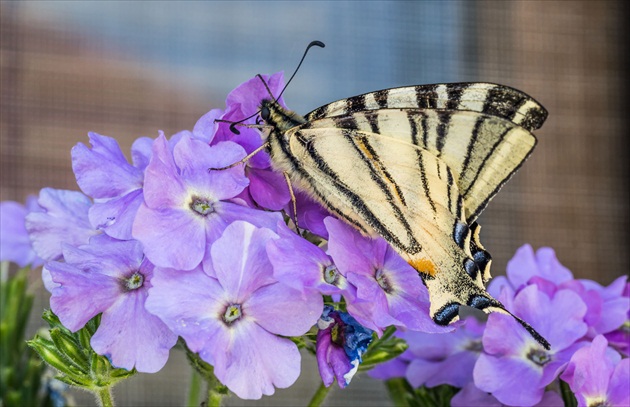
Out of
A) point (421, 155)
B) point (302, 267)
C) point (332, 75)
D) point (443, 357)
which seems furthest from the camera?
point (332, 75)

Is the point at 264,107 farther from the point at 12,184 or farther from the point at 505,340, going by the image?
the point at 12,184

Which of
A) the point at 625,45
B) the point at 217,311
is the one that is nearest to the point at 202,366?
the point at 217,311

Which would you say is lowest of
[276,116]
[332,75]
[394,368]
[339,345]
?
[332,75]

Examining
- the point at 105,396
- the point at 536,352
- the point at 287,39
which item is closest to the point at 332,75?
the point at 287,39

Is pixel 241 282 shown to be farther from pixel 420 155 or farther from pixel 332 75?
pixel 332 75

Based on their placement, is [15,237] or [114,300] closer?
[114,300]

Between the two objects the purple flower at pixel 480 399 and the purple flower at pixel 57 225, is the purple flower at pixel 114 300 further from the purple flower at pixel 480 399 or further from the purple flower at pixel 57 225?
the purple flower at pixel 480 399

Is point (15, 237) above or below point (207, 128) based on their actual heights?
below
